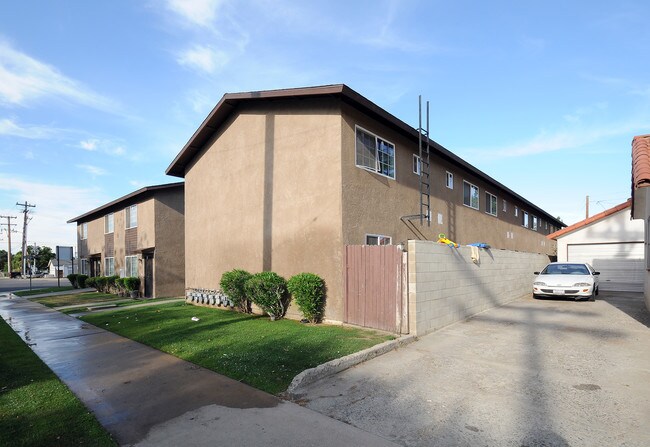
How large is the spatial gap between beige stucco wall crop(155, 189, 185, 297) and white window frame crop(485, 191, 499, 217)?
15766mm

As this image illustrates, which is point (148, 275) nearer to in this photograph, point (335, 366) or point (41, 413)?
point (41, 413)

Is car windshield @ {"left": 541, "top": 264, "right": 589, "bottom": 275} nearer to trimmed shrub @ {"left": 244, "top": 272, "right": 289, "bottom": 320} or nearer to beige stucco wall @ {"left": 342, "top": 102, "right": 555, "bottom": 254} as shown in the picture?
beige stucco wall @ {"left": 342, "top": 102, "right": 555, "bottom": 254}

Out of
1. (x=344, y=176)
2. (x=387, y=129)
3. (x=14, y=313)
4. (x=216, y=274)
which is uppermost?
(x=387, y=129)

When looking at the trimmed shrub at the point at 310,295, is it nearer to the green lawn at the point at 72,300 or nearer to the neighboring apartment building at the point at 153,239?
the neighboring apartment building at the point at 153,239

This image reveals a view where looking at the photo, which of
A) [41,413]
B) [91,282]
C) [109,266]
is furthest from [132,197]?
[41,413]

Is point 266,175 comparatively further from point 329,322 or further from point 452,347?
point 452,347

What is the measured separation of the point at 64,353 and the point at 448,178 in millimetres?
13869

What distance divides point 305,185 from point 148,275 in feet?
41.5

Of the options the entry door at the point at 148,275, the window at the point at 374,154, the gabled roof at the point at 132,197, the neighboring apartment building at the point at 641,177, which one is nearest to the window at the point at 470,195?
the neighboring apartment building at the point at 641,177

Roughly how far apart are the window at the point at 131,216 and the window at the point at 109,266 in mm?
3680

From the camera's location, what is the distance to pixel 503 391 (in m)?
5.12

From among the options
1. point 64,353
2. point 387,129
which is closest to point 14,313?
point 64,353

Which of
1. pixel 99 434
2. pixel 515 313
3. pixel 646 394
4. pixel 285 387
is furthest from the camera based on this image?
pixel 515 313

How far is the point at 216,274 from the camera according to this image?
47.0 ft
